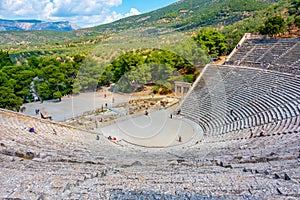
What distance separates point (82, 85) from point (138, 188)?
92.6ft

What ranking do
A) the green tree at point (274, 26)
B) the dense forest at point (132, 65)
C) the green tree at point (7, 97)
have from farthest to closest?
the green tree at point (274, 26) < the dense forest at point (132, 65) < the green tree at point (7, 97)

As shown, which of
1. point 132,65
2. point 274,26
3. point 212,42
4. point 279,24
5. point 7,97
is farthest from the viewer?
point 212,42

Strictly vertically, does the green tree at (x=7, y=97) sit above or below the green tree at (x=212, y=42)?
below

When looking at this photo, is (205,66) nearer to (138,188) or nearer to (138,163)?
(138,163)

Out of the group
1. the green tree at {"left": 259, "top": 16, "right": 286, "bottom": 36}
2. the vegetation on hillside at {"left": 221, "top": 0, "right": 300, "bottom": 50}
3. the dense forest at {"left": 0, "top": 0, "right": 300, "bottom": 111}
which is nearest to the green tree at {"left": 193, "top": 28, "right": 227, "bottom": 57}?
the dense forest at {"left": 0, "top": 0, "right": 300, "bottom": 111}

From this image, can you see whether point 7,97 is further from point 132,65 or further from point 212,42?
point 212,42

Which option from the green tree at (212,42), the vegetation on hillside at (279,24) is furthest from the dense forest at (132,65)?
the vegetation on hillside at (279,24)

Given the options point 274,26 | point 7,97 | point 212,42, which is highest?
point 274,26

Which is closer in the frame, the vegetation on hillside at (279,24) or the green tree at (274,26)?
the green tree at (274,26)

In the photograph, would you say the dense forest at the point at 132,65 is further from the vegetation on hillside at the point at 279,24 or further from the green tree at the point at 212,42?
the vegetation on hillside at the point at 279,24

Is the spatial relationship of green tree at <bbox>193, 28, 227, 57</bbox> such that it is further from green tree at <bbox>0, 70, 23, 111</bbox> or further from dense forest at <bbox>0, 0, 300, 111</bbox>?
green tree at <bbox>0, 70, 23, 111</bbox>

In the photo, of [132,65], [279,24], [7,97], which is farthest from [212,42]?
[7,97]

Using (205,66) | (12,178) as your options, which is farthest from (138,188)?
(205,66)

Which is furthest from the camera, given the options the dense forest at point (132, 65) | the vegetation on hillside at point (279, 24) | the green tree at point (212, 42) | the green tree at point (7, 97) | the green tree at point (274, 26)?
the green tree at point (212, 42)
